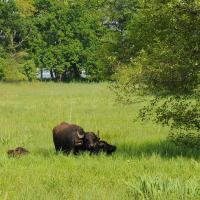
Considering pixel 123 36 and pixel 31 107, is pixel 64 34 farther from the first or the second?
pixel 123 36

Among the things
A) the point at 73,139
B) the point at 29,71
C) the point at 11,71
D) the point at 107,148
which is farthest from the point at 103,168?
the point at 29,71

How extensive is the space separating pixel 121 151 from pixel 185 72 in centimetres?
284

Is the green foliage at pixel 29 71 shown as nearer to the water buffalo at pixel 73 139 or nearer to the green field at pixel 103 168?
the green field at pixel 103 168

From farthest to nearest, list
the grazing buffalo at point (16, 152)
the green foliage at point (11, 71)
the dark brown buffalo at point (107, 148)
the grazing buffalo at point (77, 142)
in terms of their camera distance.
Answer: the green foliage at point (11, 71) < the grazing buffalo at point (77, 142) < the dark brown buffalo at point (107, 148) < the grazing buffalo at point (16, 152)

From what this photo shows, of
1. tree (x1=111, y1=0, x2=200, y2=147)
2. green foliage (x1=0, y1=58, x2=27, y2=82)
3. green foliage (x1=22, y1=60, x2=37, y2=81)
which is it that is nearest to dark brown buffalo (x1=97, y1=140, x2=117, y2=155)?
tree (x1=111, y1=0, x2=200, y2=147)

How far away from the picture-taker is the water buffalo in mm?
14641

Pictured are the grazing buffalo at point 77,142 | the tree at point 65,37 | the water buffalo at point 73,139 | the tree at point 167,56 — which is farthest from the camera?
the tree at point 65,37

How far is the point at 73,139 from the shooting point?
15.0m

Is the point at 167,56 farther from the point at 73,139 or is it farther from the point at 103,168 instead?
the point at 73,139

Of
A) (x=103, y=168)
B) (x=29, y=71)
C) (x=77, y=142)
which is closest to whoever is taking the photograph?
(x=103, y=168)

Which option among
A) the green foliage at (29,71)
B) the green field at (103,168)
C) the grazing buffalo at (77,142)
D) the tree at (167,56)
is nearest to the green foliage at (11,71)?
the green foliage at (29,71)

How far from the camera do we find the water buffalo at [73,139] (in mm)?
14641

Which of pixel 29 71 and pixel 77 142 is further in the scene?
pixel 29 71

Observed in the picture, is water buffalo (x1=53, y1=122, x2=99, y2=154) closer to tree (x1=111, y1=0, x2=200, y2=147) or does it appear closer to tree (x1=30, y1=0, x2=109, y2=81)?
tree (x1=111, y1=0, x2=200, y2=147)
